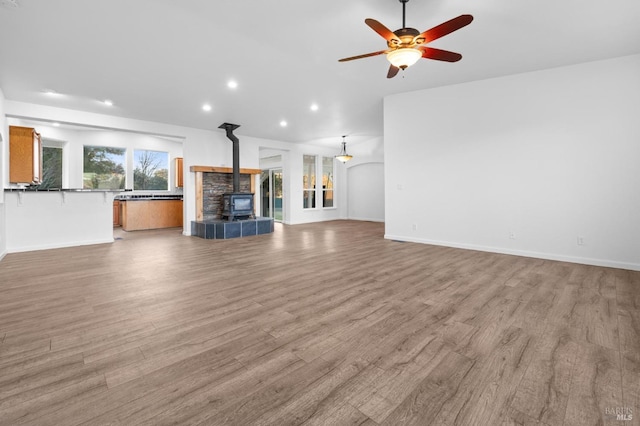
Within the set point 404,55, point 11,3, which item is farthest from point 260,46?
point 11,3

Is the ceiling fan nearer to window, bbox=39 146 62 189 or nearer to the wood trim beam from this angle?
the wood trim beam

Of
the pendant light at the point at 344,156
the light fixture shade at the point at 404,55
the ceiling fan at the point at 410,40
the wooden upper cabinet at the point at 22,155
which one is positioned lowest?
the wooden upper cabinet at the point at 22,155

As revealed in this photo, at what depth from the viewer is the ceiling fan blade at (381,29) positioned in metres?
2.49

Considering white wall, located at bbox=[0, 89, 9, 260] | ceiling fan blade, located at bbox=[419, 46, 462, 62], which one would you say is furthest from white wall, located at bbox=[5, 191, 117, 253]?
ceiling fan blade, located at bbox=[419, 46, 462, 62]

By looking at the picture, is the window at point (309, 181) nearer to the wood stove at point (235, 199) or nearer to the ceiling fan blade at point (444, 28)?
the wood stove at point (235, 199)

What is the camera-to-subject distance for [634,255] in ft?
12.9

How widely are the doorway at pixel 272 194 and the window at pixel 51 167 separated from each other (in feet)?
19.6

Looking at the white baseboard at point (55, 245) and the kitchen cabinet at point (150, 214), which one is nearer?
the white baseboard at point (55, 245)

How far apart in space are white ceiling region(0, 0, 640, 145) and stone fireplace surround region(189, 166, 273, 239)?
2.30m

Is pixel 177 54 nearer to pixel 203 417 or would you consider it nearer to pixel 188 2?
pixel 188 2

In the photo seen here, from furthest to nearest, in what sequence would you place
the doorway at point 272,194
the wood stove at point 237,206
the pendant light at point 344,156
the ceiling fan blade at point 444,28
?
the doorway at point 272,194, the pendant light at point 344,156, the wood stove at point 237,206, the ceiling fan blade at point 444,28

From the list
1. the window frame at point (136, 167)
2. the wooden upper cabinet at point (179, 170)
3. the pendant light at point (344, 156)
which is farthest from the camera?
the pendant light at point (344, 156)

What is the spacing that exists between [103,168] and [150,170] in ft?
4.00

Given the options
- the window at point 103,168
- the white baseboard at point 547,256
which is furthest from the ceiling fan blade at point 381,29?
the window at point 103,168
